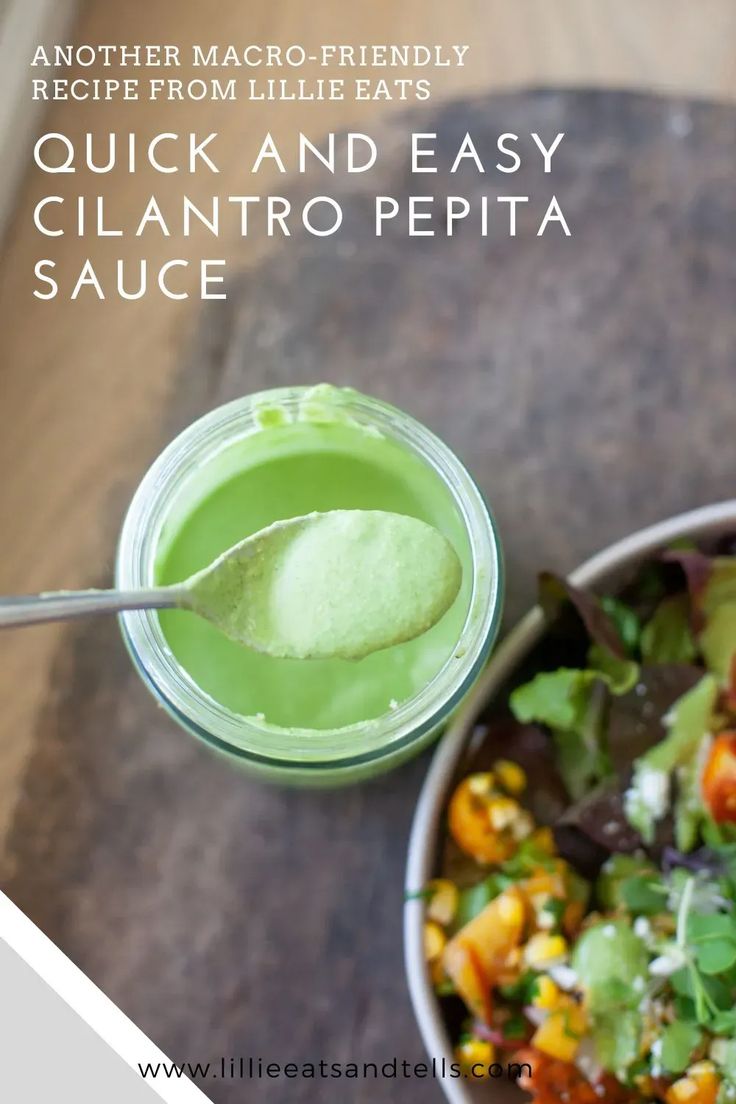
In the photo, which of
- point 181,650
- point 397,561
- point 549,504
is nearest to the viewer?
point 397,561

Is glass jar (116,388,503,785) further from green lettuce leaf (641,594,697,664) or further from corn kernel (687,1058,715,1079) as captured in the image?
corn kernel (687,1058,715,1079)

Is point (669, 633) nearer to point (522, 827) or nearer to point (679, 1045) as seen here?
point (522, 827)

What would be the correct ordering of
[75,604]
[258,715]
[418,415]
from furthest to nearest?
[418,415], [258,715], [75,604]

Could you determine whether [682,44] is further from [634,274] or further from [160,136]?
[160,136]

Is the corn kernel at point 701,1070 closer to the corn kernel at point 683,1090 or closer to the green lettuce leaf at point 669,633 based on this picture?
the corn kernel at point 683,1090

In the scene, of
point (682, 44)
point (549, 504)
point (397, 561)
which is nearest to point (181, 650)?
point (397, 561)

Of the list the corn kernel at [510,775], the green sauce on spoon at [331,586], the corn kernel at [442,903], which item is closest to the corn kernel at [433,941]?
the corn kernel at [442,903]

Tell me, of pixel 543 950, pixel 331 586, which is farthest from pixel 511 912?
pixel 331 586
